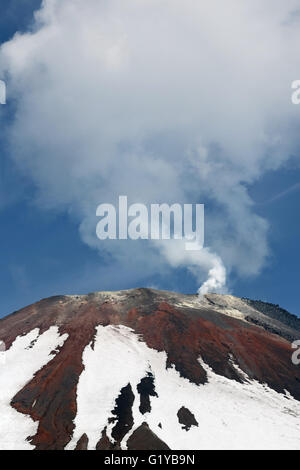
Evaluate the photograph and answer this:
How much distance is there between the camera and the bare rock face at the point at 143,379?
3424cm

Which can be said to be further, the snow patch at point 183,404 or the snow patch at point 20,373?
the snow patch at point 20,373

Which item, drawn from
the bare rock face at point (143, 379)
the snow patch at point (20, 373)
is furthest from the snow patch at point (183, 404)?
the snow patch at point (20, 373)

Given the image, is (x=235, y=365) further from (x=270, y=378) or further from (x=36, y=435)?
(x=36, y=435)

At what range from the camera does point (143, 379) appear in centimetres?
4419

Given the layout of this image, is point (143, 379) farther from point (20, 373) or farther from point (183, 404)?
point (20, 373)

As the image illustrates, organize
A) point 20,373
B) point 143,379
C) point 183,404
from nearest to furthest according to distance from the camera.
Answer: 1. point 183,404
2. point 143,379
3. point 20,373

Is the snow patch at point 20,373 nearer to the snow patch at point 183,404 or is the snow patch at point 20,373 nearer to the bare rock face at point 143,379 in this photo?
the bare rock face at point 143,379

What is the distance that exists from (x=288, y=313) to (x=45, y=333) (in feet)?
215

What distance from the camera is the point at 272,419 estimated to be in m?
38.1

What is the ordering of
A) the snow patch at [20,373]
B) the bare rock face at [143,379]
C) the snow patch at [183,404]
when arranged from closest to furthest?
the snow patch at [183,404] → the bare rock face at [143,379] → the snow patch at [20,373]

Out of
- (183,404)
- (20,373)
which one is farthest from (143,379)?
(20,373)

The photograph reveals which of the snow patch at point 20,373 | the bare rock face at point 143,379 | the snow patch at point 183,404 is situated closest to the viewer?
the snow patch at point 183,404

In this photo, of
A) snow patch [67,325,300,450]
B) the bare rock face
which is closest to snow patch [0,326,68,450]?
the bare rock face

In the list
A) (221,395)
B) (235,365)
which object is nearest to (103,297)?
(235,365)
